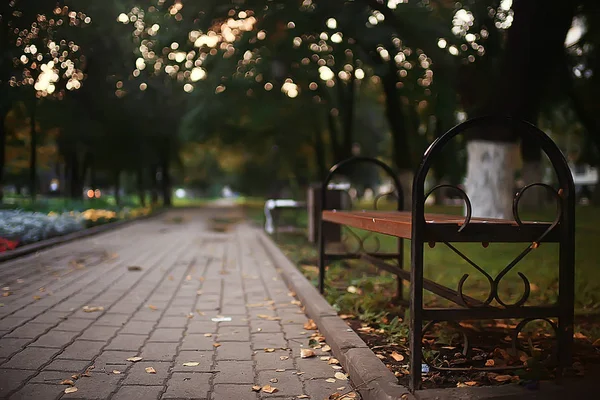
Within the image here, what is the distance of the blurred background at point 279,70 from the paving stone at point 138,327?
4.30 meters

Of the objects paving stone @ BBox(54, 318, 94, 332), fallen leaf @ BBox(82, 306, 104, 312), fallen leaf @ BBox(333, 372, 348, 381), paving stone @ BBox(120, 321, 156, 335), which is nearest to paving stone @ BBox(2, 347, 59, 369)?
paving stone @ BBox(54, 318, 94, 332)

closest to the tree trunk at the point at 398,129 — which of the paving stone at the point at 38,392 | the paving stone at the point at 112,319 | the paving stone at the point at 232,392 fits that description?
the paving stone at the point at 112,319

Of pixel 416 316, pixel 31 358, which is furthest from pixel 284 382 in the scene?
pixel 31 358

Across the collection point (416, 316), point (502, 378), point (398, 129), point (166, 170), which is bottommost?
point (502, 378)

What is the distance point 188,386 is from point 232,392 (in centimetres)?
29

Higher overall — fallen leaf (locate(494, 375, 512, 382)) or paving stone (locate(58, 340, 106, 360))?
fallen leaf (locate(494, 375, 512, 382))

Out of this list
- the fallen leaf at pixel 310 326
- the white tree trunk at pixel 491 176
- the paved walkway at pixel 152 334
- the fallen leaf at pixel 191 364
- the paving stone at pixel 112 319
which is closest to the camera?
the paved walkway at pixel 152 334

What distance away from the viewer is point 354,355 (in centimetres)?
363

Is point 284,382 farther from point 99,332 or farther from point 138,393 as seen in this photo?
point 99,332

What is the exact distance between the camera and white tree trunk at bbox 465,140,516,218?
1070 cm

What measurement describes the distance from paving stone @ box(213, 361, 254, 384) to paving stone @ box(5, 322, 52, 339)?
1734 millimetres

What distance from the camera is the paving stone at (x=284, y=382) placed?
3350mm

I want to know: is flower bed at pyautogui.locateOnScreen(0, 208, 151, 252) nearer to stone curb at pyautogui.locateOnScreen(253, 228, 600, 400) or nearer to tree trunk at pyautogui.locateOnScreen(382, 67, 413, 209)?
stone curb at pyautogui.locateOnScreen(253, 228, 600, 400)

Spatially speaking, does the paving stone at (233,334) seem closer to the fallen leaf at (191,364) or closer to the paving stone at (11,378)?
the fallen leaf at (191,364)
